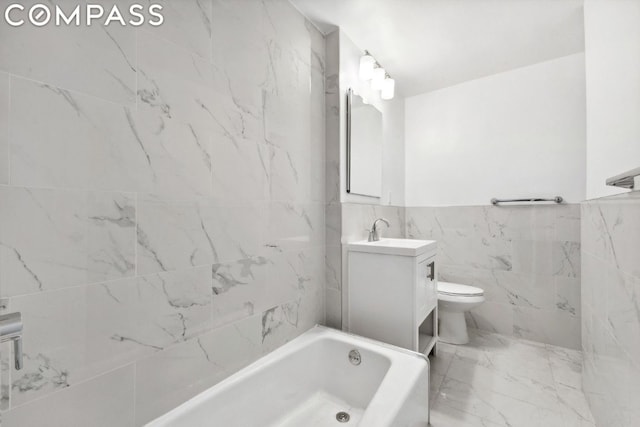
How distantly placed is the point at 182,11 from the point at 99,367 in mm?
1361

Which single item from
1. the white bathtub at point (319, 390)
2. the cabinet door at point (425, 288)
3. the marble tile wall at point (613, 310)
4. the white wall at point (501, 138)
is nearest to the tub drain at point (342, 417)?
the white bathtub at point (319, 390)

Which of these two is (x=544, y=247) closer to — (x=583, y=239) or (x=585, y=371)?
(x=583, y=239)

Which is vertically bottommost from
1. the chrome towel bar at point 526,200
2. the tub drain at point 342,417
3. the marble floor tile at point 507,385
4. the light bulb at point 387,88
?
the marble floor tile at point 507,385

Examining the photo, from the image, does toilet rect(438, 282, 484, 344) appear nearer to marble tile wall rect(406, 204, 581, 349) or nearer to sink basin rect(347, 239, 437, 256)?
marble tile wall rect(406, 204, 581, 349)

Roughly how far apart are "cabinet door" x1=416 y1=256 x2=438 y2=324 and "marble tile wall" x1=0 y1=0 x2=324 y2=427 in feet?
2.59

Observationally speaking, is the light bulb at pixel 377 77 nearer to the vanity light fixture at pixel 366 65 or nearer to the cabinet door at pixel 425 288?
the vanity light fixture at pixel 366 65

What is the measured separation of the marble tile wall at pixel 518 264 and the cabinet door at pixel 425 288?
831 millimetres

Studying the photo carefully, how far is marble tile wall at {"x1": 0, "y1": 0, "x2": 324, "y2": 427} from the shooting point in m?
0.78

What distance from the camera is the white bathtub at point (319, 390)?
1.11m

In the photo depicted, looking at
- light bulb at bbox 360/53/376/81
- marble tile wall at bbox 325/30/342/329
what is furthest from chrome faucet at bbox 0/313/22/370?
light bulb at bbox 360/53/376/81

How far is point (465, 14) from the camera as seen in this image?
1800 millimetres

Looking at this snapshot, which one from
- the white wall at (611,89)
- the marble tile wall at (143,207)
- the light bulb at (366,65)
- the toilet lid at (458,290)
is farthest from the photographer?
the toilet lid at (458,290)

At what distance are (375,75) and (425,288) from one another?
170cm

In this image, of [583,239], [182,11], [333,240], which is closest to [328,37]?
[182,11]
